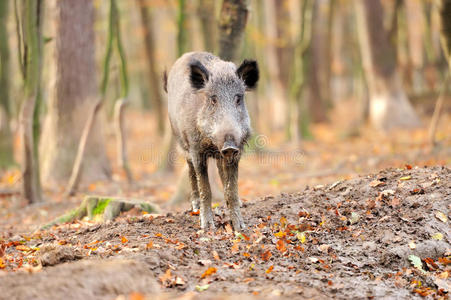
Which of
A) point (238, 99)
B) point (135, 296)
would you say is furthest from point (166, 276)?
point (238, 99)

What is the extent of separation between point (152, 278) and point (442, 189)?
14.2 feet

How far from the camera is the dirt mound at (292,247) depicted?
504 centimetres

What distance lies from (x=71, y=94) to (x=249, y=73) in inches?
287

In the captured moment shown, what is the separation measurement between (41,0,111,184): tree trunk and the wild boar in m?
6.21

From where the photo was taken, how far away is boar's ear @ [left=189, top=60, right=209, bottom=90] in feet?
21.5

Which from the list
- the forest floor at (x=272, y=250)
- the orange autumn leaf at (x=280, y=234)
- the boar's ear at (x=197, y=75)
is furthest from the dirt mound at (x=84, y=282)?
the boar's ear at (x=197, y=75)

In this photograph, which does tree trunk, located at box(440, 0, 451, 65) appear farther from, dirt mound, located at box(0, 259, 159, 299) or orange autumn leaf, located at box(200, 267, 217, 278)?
dirt mound, located at box(0, 259, 159, 299)

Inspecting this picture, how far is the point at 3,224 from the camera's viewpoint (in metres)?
9.68

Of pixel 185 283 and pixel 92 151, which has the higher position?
pixel 92 151

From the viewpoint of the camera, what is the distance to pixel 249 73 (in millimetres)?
6770

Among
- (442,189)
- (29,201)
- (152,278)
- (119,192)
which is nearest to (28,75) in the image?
(29,201)

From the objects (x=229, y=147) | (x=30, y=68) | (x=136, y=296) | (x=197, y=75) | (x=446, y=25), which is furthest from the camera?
(x=446, y=25)

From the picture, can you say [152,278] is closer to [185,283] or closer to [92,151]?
[185,283]

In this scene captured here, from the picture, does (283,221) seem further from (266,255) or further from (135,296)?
(135,296)
